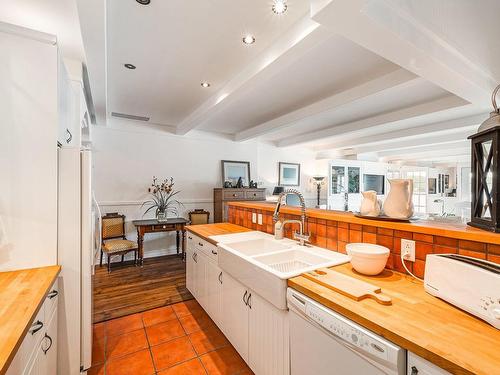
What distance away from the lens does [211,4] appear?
1.67 metres

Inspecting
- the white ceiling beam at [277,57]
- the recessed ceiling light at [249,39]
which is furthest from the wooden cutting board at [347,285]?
the recessed ceiling light at [249,39]

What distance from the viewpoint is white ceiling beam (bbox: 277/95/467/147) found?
10.5ft

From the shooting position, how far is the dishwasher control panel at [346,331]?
0.87 m

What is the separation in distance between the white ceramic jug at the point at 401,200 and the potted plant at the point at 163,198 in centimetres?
391

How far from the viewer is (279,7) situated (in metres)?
1.66

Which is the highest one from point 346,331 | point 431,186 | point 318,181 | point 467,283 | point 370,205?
point 318,181

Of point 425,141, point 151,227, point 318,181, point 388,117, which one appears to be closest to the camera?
point 388,117

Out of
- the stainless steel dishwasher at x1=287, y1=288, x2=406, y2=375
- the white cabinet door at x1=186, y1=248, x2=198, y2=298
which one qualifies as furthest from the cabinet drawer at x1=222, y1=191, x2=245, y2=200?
the stainless steel dishwasher at x1=287, y1=288, x2=406, y2=375

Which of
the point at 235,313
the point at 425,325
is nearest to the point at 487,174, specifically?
the point at 425,325

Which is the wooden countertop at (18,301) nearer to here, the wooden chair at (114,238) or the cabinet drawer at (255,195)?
the wooden chair at (114,238)

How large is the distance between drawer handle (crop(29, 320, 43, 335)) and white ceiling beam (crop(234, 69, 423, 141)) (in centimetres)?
337

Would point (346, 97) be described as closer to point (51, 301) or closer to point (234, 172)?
point (234, 172)

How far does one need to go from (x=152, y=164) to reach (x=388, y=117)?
14.0 feet

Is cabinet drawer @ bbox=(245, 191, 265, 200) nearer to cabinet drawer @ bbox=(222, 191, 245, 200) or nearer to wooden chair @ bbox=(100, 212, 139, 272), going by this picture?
cabinet drawer @ bbox=(222, 191, 245, 200)
